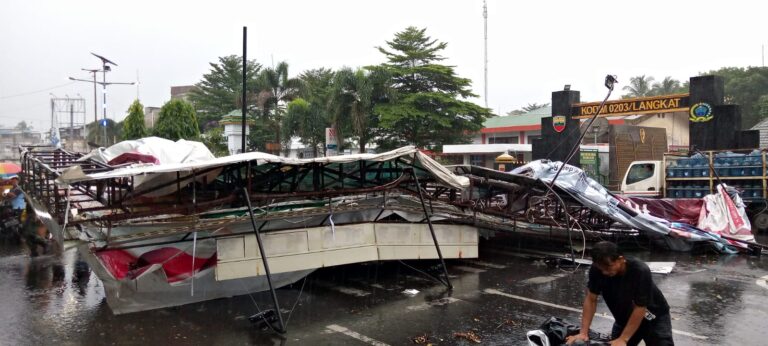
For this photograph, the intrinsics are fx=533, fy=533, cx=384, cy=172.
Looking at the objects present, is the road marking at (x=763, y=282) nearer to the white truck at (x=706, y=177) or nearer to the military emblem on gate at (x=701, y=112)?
the white truck at (x=706, y=177)

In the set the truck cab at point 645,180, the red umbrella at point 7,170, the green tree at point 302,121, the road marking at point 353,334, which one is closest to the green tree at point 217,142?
the green tree at point 302,121

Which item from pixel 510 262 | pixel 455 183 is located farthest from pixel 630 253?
pixel 455 183

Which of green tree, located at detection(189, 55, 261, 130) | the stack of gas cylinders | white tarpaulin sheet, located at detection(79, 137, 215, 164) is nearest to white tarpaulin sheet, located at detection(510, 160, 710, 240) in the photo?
the stack of gas cylinders

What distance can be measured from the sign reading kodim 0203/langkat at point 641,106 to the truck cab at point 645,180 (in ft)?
11.4

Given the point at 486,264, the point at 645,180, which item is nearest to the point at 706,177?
the point at 645,180

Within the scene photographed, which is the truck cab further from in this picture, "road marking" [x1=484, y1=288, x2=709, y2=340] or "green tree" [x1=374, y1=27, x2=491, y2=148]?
"green tree" [x1=374, y1=27, x2=491, y2=148]

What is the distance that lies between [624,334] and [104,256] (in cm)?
621

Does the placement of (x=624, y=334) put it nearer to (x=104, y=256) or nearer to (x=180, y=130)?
(x=104, y=256)

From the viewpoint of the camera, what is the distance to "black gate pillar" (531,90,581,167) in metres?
21.9

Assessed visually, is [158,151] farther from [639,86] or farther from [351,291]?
[639,86]

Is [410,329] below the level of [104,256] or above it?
below

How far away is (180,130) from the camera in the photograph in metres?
26.1

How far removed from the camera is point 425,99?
104 feet

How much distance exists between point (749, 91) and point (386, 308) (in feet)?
170
